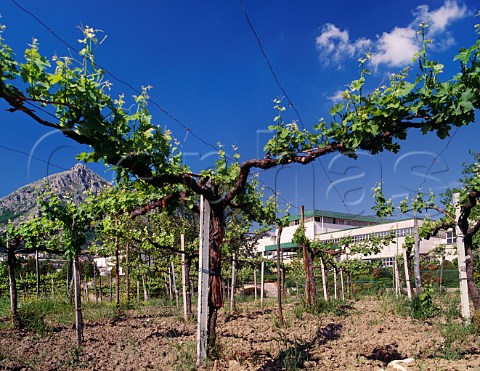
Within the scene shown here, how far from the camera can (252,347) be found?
6117mm

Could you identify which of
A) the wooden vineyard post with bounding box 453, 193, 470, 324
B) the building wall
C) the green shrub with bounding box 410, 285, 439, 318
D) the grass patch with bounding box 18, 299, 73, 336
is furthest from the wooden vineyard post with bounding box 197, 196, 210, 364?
the building wall

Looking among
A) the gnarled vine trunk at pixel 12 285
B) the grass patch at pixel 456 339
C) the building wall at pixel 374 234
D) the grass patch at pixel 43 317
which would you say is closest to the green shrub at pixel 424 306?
the grass patch at pixel 456 339

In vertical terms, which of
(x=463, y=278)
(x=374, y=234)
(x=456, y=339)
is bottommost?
(x=456, y=339)

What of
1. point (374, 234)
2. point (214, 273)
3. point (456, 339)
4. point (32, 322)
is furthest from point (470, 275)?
point (374, 234)

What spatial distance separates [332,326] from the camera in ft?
27.0

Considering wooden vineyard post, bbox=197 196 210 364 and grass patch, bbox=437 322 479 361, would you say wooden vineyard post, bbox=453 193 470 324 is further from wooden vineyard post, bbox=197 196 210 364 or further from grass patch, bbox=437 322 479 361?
wooden vineyard post, bbox=197 196 210 364

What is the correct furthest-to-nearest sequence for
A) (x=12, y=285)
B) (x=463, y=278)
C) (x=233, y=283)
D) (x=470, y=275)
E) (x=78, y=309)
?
(x=233, y=283)
(x=12, y=285)
(x=470, y=275)
(x=463, y=278)
(x=78, y=309)

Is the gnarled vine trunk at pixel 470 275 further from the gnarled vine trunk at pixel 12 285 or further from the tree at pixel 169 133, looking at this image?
the gnarled vine trunk at pixel 12 285

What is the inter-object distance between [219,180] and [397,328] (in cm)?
457

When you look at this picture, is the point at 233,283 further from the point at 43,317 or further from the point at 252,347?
the point at 252,347

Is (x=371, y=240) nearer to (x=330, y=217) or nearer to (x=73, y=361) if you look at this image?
(x=73, y=361)

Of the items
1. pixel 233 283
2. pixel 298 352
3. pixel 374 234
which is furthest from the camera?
pixel 374 234

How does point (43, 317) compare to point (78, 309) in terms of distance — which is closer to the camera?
point (78, 309)

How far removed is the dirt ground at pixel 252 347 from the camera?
513 cm
